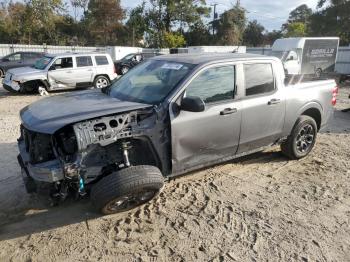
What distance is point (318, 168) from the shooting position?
5781mm

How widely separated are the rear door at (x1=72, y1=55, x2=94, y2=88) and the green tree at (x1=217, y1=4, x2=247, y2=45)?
1493 inches

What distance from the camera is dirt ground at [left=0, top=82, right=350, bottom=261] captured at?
353 cm

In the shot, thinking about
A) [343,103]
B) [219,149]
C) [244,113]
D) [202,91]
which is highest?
[202,91]

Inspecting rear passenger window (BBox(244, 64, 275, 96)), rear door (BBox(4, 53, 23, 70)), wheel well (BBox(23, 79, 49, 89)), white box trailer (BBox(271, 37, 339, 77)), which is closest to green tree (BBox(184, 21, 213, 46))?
white box trailer (BBox(271, 37, 339, 77))

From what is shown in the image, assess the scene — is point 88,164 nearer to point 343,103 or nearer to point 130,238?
point 130,238

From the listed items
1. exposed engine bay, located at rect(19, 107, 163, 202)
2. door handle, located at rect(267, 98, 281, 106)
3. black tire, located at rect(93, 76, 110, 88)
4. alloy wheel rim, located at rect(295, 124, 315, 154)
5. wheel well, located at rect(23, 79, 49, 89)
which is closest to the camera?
exposed engine bay, located at rect(19, 107, 163, 202)

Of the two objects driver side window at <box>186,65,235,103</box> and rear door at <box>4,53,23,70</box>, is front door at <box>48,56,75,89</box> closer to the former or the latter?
rear door at <box>4,53,23,70</box>

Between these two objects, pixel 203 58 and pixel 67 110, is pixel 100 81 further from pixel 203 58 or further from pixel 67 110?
pixel 67 110

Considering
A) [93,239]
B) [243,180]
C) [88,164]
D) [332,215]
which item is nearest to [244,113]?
[243,180]

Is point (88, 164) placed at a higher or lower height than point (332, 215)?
higher

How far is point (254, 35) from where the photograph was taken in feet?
216

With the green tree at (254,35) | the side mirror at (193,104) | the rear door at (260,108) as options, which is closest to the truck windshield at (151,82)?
the side mirror at (193,104)

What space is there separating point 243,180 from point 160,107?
190cm

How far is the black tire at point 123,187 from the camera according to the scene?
378cm
